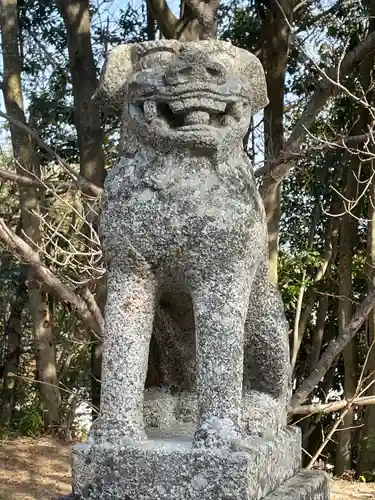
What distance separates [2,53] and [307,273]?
4271mm

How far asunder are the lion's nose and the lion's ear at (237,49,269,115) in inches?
8.5

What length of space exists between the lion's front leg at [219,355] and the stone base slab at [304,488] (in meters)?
0.28

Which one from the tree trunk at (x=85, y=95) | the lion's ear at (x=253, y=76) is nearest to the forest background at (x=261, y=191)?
the tree trunk at (x=85, y=95)

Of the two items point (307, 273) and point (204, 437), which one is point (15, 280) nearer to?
point (307, 273)

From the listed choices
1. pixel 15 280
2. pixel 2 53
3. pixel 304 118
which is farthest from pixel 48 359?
pixel 304 118

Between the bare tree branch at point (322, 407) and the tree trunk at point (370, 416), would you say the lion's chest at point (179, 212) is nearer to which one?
the bare tree branch at point (322, 407)

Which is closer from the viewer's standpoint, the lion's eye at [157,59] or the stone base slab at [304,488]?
the stone base slab at [304,488]

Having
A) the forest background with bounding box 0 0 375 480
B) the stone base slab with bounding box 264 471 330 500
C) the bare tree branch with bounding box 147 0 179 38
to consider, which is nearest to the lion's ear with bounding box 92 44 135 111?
the stone base slab with bounding box 264 471 330 500

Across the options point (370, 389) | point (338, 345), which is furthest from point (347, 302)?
point (338, 345)

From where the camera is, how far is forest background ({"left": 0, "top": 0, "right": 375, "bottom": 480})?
20.7 ft

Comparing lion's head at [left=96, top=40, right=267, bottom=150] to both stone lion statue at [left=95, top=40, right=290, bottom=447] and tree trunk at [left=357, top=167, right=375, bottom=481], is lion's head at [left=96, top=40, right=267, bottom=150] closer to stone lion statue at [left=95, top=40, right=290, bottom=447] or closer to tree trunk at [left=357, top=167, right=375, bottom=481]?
stone lion statue at [left=95, top=40, right=290, bottom=447]

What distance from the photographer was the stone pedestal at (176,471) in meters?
2.15

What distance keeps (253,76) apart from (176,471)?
1.31 m

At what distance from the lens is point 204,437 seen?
2.21m
